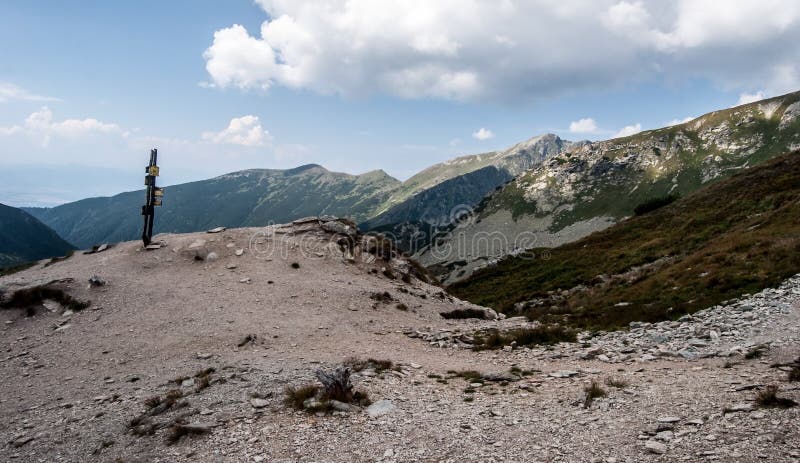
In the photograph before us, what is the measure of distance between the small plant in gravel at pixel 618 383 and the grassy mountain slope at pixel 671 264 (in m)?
8.44

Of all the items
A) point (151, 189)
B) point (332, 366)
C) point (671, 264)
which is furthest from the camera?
point (151, 189)

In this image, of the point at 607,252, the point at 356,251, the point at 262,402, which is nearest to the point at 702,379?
the point at 262,402

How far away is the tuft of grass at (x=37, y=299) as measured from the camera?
22.6 metres

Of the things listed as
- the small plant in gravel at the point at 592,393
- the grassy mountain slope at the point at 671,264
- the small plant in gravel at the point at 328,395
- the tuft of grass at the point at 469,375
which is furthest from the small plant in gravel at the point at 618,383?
the grassy mountain slope at the point at 671,264

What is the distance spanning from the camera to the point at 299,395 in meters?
11.5

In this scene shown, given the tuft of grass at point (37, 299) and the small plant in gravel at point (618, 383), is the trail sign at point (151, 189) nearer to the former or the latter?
the tuft of grass at point (37, 299)

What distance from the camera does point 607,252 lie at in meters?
55.7

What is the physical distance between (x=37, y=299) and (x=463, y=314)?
25.0 meters

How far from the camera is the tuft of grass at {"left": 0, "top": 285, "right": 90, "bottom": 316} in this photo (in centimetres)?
2259

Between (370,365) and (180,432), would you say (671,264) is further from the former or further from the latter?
(180,432)

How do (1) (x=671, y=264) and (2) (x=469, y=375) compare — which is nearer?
(2) (x=469, y=375)

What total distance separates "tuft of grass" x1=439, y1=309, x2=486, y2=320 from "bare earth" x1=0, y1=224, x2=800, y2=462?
1.79 meters

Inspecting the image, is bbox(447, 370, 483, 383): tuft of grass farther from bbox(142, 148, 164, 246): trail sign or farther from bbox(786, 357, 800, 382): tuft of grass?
bbox(142, 148, 164, 246): trail sign

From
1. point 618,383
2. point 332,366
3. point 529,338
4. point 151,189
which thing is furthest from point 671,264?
point 151,189
